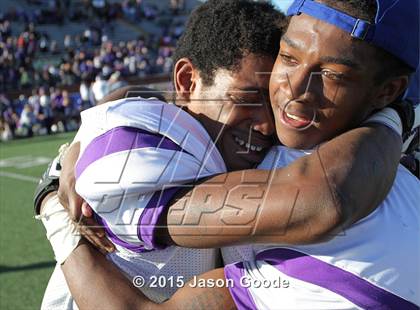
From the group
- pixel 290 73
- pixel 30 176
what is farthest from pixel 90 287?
pixel 30 176

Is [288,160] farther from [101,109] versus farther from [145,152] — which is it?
[101,109]

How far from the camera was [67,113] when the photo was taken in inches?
704

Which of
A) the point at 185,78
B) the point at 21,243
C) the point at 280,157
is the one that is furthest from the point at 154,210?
the point at 21,243

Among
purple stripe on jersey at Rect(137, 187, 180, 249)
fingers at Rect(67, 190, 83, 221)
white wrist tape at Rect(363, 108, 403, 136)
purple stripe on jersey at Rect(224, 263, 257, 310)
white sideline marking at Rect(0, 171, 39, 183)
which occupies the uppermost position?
white wrist tape at Rect(363, 108, 403, 136)

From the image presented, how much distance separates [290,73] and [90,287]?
794 millimetres

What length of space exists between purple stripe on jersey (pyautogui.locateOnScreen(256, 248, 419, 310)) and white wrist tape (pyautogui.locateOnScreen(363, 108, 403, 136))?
0.40 m

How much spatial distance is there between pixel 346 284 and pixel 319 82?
19.0 inches

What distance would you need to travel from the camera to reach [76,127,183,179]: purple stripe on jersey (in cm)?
147

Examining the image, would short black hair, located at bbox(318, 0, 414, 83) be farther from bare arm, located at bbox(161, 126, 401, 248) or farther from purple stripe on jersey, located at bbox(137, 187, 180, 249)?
purple stripe on jersey, located at bbox(137, 187, 180, 249)

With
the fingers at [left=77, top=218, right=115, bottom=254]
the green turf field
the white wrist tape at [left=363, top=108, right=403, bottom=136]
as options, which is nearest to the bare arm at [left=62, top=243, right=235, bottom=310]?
the fingers at [left=77, top=218, right=115, bottom=254]

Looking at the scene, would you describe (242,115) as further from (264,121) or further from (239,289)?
(239,289)

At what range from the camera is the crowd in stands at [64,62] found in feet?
56.4

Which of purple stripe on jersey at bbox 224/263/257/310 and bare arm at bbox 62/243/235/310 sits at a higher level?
purple stripe on jersey at bbox 224/263/257/310

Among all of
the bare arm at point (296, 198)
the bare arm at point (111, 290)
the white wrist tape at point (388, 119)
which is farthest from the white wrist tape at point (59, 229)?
the white wrist tape at point (388, 119)
